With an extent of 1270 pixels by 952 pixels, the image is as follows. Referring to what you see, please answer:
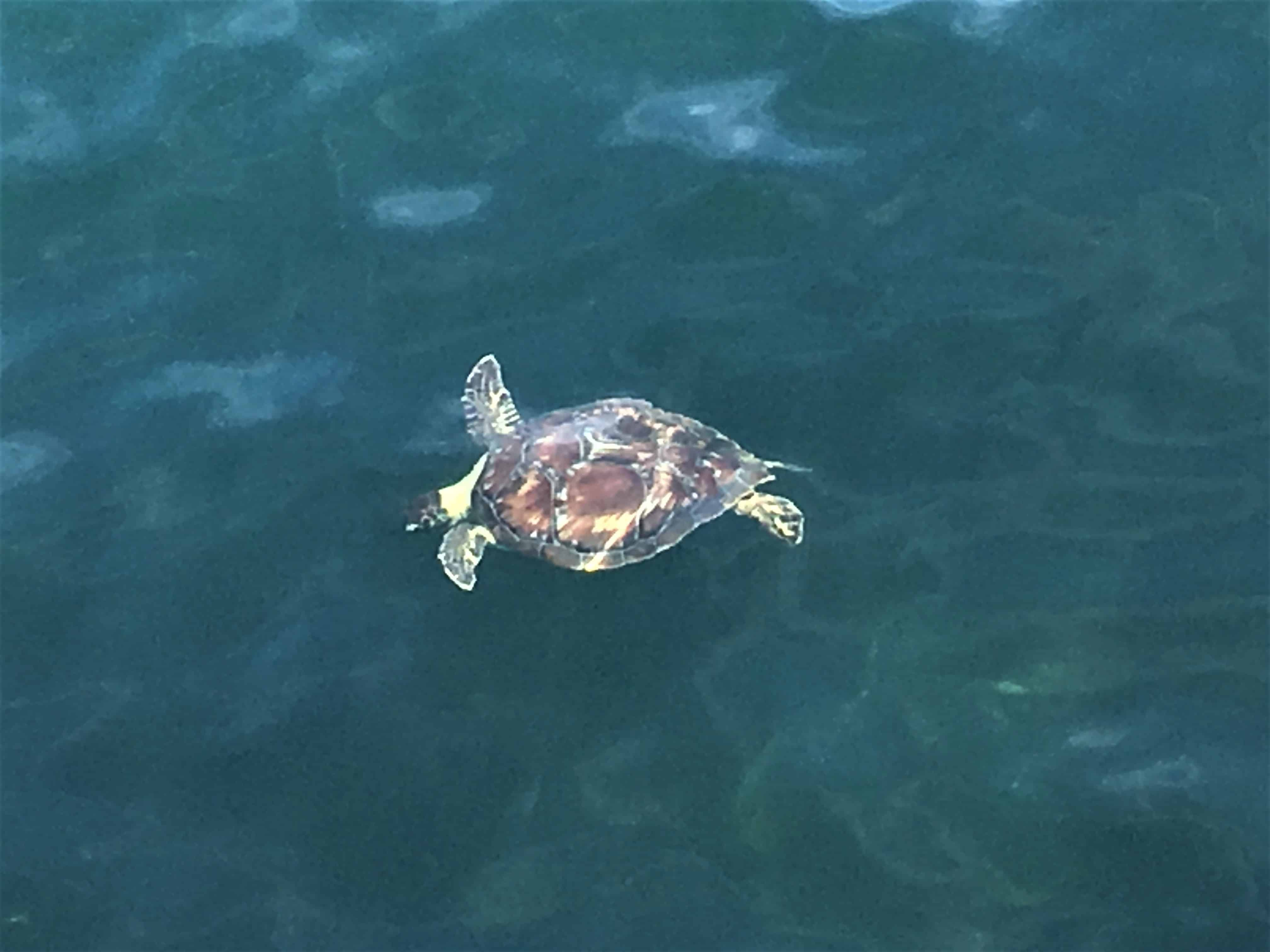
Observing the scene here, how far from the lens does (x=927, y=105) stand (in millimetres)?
24328

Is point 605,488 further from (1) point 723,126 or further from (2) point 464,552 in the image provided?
(1) point 723,126

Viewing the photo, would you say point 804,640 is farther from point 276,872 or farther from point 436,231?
point 436,231

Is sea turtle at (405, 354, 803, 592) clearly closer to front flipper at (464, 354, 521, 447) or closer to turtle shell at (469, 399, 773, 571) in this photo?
turtle shell at (469, 399, 773, 571)

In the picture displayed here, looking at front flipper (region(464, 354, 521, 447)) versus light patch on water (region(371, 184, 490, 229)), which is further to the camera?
light patch on water (region(371, 184, 490, 229))

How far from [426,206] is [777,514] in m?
8.73

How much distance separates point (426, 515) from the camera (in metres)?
19.8

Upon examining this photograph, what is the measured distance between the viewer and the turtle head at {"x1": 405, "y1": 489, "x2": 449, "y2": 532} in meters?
19.8

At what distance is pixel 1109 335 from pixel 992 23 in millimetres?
7574

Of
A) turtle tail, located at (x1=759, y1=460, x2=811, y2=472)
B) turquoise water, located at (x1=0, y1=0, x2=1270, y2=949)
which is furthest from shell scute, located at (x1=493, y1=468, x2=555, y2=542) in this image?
turtle tail, located at (x1=759, y1=460, x2=811, y2=472)

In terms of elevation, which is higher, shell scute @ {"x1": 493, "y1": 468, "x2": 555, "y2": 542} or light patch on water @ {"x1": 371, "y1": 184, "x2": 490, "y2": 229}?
light patch on water @ {"x1": 371, "y1": 184, "x2": 490, "y2": 229}

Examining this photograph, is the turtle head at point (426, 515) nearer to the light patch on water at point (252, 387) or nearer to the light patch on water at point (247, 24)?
the light patch on water at point (252, 387)

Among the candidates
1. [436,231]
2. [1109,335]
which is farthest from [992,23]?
[436,231]

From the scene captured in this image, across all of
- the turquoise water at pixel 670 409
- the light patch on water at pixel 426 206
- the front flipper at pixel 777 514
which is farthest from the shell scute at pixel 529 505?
the light patch on water at pixel 426 206

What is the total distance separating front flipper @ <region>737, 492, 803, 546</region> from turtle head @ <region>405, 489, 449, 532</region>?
14.7 feet
